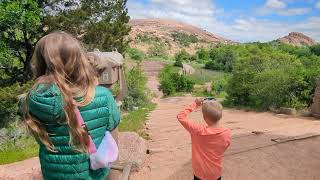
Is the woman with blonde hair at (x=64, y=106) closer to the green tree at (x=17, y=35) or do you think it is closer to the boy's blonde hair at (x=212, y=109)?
the boy's blonde hair at (x=212, y=109)

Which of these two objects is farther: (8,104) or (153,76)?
(153,76)

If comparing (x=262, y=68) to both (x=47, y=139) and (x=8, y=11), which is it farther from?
(x=47, y=139)

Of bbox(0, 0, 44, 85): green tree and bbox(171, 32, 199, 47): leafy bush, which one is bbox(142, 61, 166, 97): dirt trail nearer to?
bbox(0, 0, 44, 85): green tree

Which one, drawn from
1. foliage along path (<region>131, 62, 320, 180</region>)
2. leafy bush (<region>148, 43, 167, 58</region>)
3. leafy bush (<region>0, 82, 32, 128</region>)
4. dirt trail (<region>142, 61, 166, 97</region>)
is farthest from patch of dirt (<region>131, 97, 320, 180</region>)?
leafy bush (<region>148, 43, 167, 58</region>)

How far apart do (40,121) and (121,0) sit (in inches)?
751

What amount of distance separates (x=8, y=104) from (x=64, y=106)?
42.8 feet

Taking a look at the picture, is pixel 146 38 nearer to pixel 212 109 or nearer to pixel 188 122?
pixel 188 122

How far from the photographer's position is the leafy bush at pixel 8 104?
1316 cm

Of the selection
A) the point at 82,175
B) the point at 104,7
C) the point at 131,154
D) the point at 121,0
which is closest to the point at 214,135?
the point at 82,175

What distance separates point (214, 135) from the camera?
3816mm

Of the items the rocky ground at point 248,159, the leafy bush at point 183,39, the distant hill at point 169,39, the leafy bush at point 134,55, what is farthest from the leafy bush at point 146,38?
the rocky ground at point 248,159

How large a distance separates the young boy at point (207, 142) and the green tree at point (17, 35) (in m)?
12.1

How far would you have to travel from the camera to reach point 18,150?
11188 millimetres

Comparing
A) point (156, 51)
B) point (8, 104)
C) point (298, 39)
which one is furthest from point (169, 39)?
point (8, 104)
